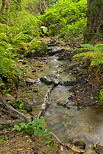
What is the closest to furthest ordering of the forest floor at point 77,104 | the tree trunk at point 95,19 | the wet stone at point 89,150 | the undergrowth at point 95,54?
the forest floor at point 77,104 < the wet stone at point 89,150 < the undergrowth at point 95,54 < the tree trunk at point 95,19

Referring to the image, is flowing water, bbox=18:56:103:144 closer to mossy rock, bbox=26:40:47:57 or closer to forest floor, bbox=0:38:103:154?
forest floor, bbox=0:38:103:154

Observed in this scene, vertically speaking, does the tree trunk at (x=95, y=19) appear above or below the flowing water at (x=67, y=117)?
above

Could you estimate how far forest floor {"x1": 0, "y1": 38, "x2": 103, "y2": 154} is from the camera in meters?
2.71

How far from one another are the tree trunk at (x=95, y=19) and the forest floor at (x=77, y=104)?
5.93 ft

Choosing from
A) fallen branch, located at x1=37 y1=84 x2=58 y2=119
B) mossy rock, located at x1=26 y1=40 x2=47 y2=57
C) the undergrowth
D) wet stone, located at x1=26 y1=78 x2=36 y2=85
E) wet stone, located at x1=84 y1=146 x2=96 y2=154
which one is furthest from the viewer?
mossy rock, located at x1=26 y1=40 x2=47 y2=57

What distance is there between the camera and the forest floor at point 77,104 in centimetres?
271

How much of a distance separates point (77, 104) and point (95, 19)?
19.5 ft

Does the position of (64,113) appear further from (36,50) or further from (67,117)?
(36,50)

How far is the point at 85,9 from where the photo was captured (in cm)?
957

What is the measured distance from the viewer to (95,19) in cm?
904

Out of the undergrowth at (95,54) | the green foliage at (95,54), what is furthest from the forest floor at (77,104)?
the green foliage at (95,54)

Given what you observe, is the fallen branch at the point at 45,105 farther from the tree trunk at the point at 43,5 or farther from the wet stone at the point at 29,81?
the tree trunk at the point at 43,5

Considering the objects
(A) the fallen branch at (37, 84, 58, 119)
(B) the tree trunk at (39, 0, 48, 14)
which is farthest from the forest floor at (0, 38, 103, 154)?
(B) the tree trunk at (39, 0, 48, 14)

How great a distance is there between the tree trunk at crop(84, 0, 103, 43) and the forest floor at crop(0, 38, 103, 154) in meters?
1.81
